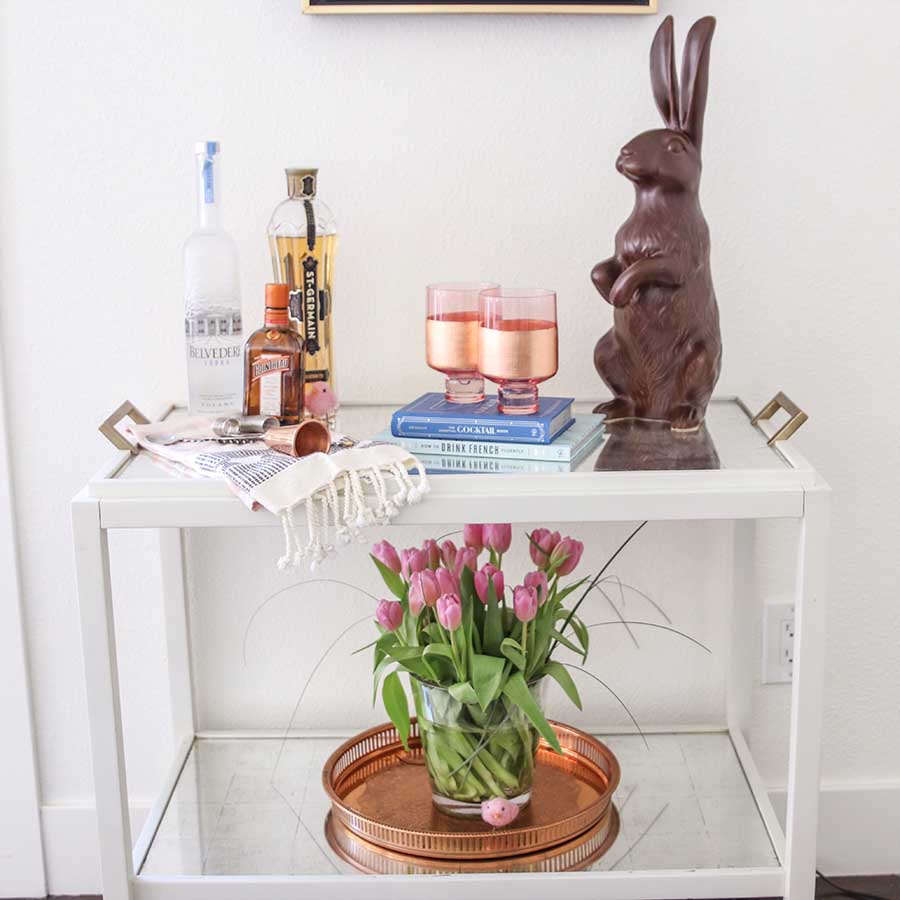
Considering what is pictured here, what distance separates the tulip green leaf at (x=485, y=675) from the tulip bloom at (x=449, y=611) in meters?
0.06

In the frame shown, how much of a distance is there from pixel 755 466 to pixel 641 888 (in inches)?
17.4

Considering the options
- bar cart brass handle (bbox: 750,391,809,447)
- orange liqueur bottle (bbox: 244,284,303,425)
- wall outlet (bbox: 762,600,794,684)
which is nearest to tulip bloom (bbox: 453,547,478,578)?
orange liqueur bottle (bbox: 244,284,303,425)

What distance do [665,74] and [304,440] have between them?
1.70 feet

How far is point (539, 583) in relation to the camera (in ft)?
4.32

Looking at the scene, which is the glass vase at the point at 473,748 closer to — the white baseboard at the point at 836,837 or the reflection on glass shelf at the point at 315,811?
the reflection on glass shelf at the point at 315,811

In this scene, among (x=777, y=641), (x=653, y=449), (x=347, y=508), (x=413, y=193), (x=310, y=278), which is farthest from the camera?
(x=777, y=641)

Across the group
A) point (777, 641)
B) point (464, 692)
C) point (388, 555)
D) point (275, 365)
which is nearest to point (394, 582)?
point (388, 555)

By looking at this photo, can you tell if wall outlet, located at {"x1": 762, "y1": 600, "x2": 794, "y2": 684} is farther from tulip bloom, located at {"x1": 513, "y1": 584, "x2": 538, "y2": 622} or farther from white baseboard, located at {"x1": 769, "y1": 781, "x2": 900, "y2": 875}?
tulip bloom, located at {"x1": 513, "y1": 584, "x2": 538, "y2": 622}

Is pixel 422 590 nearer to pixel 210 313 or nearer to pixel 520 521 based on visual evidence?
pixel 520 521

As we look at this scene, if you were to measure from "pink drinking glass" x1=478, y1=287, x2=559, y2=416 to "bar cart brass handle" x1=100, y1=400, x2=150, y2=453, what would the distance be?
365 millimetres

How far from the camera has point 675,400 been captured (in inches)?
51.6

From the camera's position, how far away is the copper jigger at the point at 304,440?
4.00 ft

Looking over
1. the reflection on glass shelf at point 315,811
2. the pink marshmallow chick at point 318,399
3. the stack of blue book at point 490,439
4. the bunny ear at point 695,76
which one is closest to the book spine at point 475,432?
the stack of blue book at point 490,439

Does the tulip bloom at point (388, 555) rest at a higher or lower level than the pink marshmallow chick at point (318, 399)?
lower
